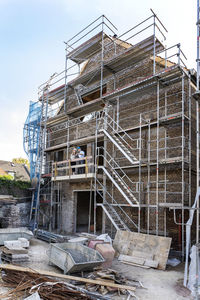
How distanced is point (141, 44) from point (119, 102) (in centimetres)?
291

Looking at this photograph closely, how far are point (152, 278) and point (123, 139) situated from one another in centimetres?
582

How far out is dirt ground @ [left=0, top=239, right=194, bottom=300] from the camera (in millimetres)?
6175

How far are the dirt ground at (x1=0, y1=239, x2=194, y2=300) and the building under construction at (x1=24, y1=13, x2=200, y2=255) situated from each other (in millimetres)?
1770

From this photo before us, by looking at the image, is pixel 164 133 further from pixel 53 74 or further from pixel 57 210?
pixel 53 74

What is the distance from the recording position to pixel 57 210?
54.7 ft

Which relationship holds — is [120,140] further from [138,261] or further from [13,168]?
[13,168]

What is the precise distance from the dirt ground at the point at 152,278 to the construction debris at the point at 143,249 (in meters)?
0.29

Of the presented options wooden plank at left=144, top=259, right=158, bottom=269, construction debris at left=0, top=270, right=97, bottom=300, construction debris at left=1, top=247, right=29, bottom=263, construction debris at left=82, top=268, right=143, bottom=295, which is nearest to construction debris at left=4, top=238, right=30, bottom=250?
construction debris at left=1, top=247, right=29, bottom=263

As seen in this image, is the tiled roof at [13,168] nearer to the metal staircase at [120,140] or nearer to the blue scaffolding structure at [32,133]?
the blue scaffolding structure at [32,133]

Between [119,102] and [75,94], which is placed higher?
[75,94]

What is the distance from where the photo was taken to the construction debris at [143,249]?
8.55 metres

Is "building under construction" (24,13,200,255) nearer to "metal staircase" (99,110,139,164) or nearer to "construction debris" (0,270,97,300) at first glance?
"metal staircase" (99,110,139,164)

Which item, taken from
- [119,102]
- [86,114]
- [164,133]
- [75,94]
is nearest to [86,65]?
[75,94]

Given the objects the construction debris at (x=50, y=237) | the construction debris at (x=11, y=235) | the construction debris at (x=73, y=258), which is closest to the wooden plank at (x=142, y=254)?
the construction debris at (x=73, y=258)
